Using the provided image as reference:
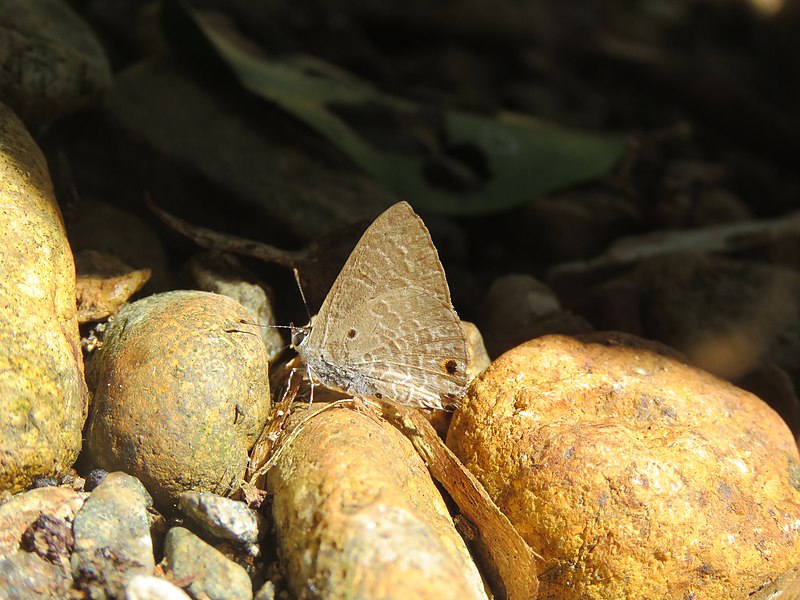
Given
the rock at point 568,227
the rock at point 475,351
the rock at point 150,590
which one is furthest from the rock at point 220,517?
the rock at point 568,227

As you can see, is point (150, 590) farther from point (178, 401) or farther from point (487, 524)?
point (487, 524)

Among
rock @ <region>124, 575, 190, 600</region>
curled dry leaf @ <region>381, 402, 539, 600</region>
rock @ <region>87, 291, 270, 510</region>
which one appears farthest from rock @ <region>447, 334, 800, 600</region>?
rock @ <region>124, 575, 190, 600</region>

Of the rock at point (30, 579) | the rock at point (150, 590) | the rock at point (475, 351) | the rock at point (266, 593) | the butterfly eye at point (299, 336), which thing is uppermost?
the rock at point (475, 351)

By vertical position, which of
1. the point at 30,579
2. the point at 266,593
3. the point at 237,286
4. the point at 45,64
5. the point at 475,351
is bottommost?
the point at 30,579

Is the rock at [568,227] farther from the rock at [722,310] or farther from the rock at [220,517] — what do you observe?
the rock at [220,517]

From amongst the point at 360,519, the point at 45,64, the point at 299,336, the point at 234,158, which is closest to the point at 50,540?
the point at 360,519

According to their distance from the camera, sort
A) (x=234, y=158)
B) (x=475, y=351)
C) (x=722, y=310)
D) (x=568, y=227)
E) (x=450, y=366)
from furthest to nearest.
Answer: (x=568, y=227) < (x=234, y=158) < (x=722, y=310) < (x=475, y=351) < (x=450, y=366)

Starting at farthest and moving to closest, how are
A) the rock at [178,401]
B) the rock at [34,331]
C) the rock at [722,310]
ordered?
1. the rock at [722,310]
2. the rock at [178,401]
3. the rock at [34,331]
